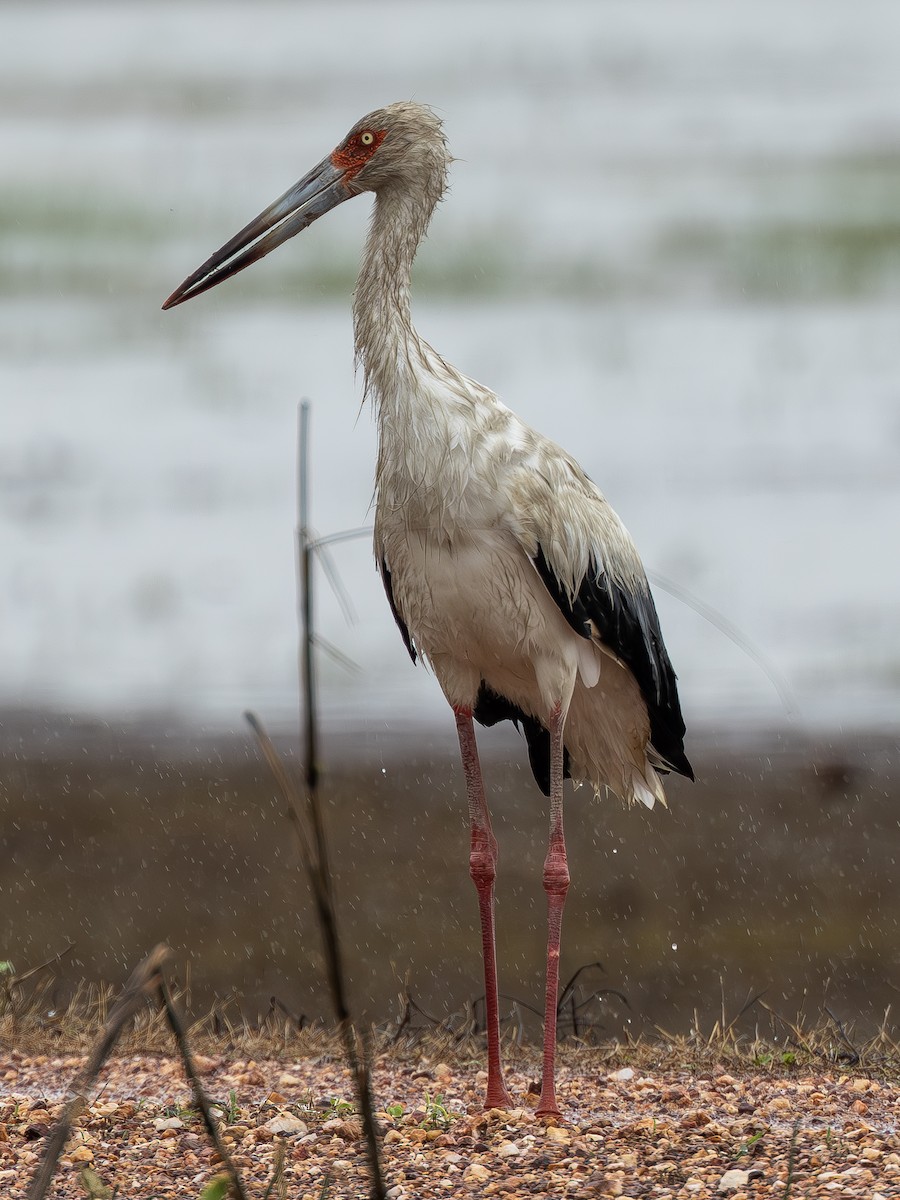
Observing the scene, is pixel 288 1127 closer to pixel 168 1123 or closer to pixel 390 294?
pixel 168 1123

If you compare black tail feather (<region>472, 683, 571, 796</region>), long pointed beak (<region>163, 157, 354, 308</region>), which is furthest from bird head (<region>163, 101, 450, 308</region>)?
black tail feather (<region>472, 683, 571, 796</region>)

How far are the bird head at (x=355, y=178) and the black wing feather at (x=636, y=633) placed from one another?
3.44ft

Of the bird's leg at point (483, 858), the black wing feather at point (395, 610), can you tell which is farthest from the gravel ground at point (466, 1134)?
the black wing feather at point (395, 610)

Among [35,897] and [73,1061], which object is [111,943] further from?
[73,1061]

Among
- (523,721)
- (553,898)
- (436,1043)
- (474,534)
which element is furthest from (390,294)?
(436,1043)

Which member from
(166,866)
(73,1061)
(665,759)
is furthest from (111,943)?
(665,759)

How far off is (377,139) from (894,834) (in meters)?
4.63

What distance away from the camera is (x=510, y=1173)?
10.6 ft

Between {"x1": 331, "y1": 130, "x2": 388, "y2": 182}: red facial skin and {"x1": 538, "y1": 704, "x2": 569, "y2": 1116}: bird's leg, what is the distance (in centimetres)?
147

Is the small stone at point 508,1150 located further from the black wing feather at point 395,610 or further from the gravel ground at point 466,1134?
the black wing feather at point 395,610

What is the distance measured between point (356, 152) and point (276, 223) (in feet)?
0.93

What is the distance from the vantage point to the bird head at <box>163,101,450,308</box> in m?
3.99

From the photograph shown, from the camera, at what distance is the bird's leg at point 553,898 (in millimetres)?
3738

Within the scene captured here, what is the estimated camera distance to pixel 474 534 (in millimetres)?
3740
